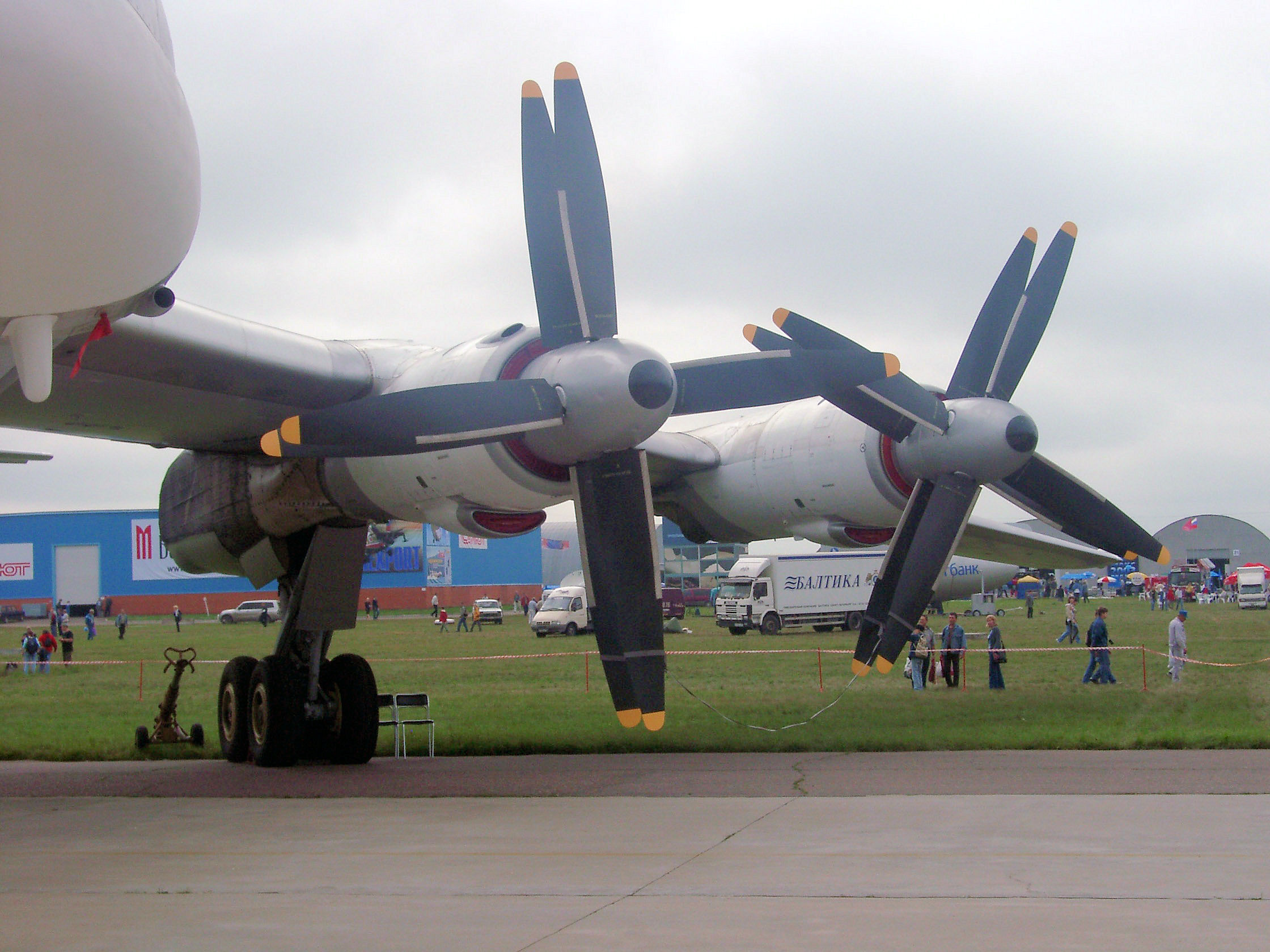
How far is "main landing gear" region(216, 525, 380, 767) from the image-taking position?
1116 centimetres

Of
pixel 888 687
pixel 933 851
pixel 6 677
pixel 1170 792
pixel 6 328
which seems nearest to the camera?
pixel 6 328

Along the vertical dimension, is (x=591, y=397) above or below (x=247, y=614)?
above

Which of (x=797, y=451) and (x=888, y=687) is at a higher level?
(x=797, y=451)

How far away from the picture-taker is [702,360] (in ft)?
29.4

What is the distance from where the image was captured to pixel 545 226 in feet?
28.2

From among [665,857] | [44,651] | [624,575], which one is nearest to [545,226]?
[624,575]

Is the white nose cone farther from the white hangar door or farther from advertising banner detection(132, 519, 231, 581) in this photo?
the white hangar door

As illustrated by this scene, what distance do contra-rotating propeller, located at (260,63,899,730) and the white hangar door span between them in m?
56.6

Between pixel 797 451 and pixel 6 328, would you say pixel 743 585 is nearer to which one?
pixel 797 451

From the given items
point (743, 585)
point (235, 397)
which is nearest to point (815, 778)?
point (235, 397)

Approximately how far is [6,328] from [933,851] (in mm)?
5260

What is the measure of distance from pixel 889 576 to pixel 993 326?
271 centimetres

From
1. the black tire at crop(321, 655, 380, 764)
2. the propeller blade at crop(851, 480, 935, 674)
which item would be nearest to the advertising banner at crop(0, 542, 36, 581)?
the black tire at crop(321, 655, 380, 764)

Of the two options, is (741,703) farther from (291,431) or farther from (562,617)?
(562,617)
